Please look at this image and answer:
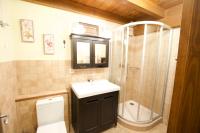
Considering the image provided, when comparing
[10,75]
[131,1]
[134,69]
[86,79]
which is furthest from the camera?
[134,69]

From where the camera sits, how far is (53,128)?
57.6 inches

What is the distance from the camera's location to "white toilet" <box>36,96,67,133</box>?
1466 mm

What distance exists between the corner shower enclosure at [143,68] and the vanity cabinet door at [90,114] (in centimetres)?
66

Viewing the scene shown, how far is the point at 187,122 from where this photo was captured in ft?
1.68

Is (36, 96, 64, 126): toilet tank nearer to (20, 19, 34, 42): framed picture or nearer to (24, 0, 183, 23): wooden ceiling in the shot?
(20, 19, 34, 42): framed picture

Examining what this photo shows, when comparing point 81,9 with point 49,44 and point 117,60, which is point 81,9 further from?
point 117,60

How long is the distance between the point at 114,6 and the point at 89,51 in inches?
40.7

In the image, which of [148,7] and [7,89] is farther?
[148,7]

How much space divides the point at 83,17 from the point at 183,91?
200 centimetres

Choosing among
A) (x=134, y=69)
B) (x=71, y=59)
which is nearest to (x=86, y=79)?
(x=71, y=59)

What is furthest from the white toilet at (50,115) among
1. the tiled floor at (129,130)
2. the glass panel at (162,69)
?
the glass panel at (162,69)

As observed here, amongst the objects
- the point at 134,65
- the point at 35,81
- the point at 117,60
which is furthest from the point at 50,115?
the point at 134,65

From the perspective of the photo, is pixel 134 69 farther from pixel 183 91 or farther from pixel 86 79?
pixel 183 91

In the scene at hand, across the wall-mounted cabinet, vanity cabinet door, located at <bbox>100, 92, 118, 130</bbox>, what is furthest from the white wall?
vanity cabinet door, located at <bbox>100, 92, 118, 130</bbox>
